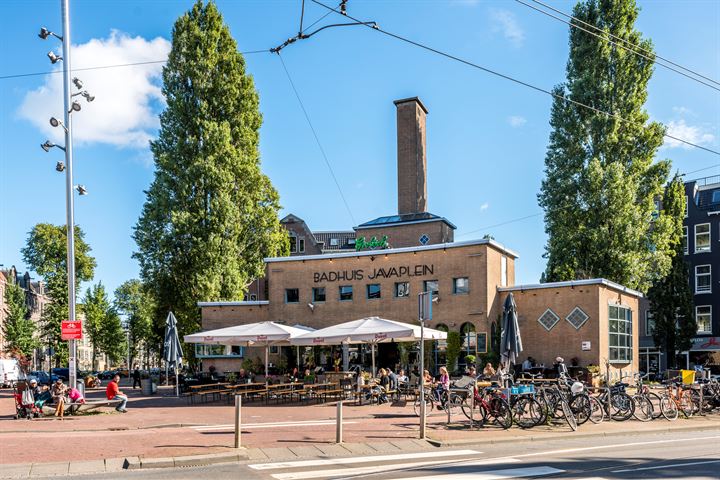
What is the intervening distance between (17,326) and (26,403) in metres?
49.9

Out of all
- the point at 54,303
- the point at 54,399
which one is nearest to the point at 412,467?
the point at 54,399

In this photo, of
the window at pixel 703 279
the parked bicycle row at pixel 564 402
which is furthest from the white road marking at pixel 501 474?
the window at pixel 703 279

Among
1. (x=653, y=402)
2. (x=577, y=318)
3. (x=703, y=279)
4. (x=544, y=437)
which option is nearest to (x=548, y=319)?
(x=577, y=318)

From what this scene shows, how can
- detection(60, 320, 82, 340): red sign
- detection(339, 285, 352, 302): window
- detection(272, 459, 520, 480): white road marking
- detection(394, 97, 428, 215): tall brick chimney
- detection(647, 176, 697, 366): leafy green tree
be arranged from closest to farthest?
detection(272, 459, 520, 480): white road marking < detection(60, 320, 82, 340): red sign < detection(339, 285, 352, 302): window < detection(647, 176, 697, 366): leafy green tree < detection(394, 97, 428, 215): tall brick chimney

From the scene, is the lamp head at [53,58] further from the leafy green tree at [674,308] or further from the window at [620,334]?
the leafy green tree at [674,308]

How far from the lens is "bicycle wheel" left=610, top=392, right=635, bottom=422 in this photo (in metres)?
18.4

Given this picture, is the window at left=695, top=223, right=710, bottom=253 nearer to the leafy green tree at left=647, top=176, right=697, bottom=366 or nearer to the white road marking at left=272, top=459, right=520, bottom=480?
the leafy green tree at left=647, top=176, right=697, bottom=366

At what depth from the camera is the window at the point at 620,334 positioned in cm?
3025

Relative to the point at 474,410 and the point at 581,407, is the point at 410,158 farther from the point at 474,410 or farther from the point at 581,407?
the point at 581,407

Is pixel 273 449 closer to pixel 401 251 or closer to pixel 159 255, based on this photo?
pixel 401 251

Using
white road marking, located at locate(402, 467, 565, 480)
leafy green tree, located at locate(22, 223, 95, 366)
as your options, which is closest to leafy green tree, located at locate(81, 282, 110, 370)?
leafy green tree, located at locate(22, 223, 95, 366)

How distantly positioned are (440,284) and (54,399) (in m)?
17.1

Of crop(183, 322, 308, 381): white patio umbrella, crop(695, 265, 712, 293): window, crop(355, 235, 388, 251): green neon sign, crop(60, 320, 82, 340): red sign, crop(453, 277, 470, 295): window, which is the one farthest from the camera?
crop(695, 265, 712, 293): window

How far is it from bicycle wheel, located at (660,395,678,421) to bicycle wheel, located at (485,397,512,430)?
537cm
